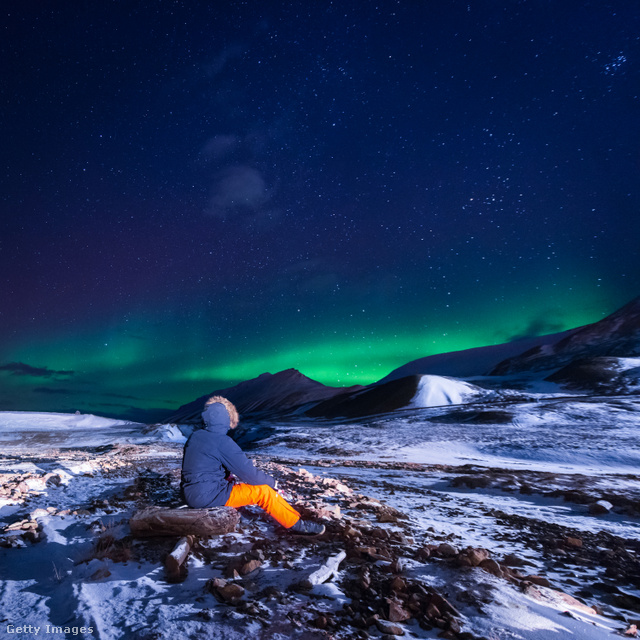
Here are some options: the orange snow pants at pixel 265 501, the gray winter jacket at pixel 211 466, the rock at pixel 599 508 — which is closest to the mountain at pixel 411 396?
the rock at pixel 599 508

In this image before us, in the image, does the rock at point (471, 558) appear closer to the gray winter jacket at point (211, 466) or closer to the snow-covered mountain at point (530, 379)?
the gray winter jacket at point (211, 466)

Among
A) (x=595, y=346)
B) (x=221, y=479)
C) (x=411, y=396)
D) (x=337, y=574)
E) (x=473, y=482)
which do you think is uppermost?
(x=595, y=346)

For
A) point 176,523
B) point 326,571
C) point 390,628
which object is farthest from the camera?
point 176,523

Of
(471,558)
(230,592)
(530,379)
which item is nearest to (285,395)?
(530,379)

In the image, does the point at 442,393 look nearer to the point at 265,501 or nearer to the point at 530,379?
the point at 530,379

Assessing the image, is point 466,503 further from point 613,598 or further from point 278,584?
point 278,584

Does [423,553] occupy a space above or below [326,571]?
below

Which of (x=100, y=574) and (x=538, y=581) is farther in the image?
(x=538, y=581)

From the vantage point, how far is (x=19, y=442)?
39406mm

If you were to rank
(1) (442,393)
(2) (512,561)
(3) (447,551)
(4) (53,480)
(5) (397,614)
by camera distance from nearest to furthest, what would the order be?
(5) (397,614) → (3) (447,551) → (2) (512,561) → (4) (53,480) → (1) (442,393)

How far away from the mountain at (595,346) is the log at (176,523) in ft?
373

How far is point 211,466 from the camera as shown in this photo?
4418 mm

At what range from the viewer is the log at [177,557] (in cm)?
316

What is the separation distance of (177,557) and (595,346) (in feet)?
437
